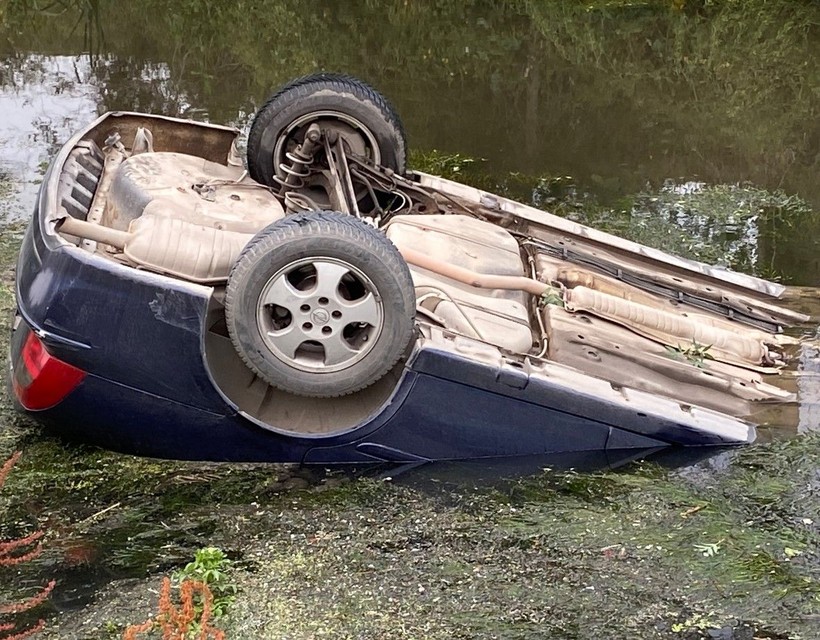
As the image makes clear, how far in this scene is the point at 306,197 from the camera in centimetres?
502

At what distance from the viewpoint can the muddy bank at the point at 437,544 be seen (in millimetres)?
3168

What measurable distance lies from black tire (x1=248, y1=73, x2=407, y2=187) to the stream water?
2.02 metres

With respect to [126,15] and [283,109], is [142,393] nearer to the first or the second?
[283,109]

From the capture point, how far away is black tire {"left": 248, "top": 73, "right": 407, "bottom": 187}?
498cm

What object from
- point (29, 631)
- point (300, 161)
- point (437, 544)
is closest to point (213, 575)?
point (29, 631)

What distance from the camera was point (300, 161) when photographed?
16.4 ft

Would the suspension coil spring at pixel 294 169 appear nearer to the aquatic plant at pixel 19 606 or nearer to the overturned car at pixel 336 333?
the overturned car at pixel 336 333

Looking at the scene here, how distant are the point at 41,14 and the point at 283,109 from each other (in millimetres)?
10053

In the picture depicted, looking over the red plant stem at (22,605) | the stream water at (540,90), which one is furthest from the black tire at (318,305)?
the red plant stem at (22,605)

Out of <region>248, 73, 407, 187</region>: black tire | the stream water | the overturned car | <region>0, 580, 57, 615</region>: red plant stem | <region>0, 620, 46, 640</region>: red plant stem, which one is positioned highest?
the stream water

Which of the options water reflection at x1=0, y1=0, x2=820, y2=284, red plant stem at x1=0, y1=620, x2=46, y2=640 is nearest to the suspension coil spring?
red plant stem at x1=0, y1=620, x2=46, y2=640

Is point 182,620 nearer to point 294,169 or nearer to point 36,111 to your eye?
point 294,169

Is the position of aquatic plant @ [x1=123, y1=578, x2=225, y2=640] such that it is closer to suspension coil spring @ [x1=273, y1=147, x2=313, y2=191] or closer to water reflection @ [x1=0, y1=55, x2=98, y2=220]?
suspension coil spring @ [x1=273, y1=147, x2=313, y2=191]

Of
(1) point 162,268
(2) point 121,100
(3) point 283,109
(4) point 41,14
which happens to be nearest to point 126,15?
(4) point 41,14
